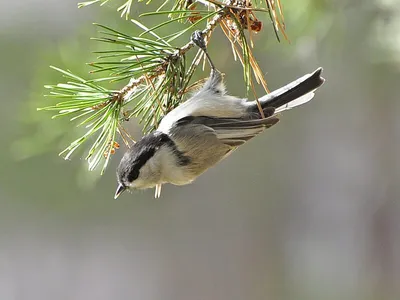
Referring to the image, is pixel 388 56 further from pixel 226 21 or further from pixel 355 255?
pixel 355 255

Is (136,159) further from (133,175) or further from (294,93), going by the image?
(294,93)

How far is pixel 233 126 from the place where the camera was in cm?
59

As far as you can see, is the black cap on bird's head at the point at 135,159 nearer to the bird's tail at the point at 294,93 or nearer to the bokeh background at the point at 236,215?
the bird's tail at the point at 294,93

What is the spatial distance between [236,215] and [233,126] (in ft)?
4.11

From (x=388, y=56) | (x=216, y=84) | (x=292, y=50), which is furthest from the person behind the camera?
(x=388, y=56)

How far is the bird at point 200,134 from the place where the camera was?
1.86 ft

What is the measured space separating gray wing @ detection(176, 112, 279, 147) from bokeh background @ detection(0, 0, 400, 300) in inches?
46.1

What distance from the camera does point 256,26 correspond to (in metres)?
0.46

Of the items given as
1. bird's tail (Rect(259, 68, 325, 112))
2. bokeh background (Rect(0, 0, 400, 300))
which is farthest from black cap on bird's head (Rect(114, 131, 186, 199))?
bokeh background (Rect(0, 0, 400, 300))

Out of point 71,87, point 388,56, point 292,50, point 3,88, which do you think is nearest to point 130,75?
Result: point 71,87

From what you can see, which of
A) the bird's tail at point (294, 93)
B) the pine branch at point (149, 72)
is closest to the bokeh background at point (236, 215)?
the bird's tail at point (294, 93)

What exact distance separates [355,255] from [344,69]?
0.61 meters

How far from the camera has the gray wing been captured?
0.56 meters

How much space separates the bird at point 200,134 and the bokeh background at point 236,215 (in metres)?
1.15
